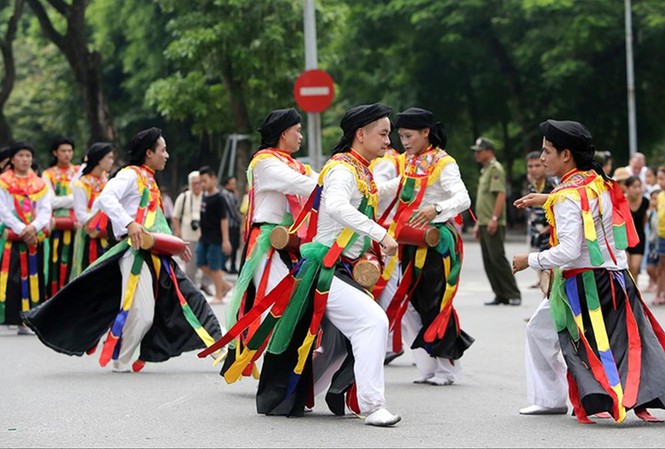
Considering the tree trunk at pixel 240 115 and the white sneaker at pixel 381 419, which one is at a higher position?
the tree trunk at pixel 240 115

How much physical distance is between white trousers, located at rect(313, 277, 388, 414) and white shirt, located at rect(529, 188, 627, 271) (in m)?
0.91

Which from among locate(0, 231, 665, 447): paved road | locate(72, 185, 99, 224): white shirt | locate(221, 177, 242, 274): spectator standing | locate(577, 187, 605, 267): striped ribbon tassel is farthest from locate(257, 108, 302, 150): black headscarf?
locate(221, 177, 242, 274): spectator standing

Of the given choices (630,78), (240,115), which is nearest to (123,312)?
(240,115)

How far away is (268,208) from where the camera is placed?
9383 millimetres

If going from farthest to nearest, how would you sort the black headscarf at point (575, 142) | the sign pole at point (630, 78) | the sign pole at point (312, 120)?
the sign pole at point (630, 78)
the sign pole at point (312, 120)
the black headscarf at point (575, 142)

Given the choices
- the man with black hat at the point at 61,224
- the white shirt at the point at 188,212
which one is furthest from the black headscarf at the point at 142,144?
the white shirt at the point at 188,212

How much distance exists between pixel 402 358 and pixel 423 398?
2.58 meters

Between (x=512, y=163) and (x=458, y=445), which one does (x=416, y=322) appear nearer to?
(x=458, y=445)

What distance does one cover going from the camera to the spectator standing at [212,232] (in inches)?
704

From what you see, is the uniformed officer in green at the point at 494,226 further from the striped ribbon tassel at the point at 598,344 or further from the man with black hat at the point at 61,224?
the striped ribbon tassel at the point at 598,344

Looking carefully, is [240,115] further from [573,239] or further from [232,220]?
[573,239]

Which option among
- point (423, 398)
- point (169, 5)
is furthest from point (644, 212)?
point (169, 5)

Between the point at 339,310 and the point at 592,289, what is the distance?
4.59 feet

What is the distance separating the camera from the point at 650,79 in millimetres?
40500
